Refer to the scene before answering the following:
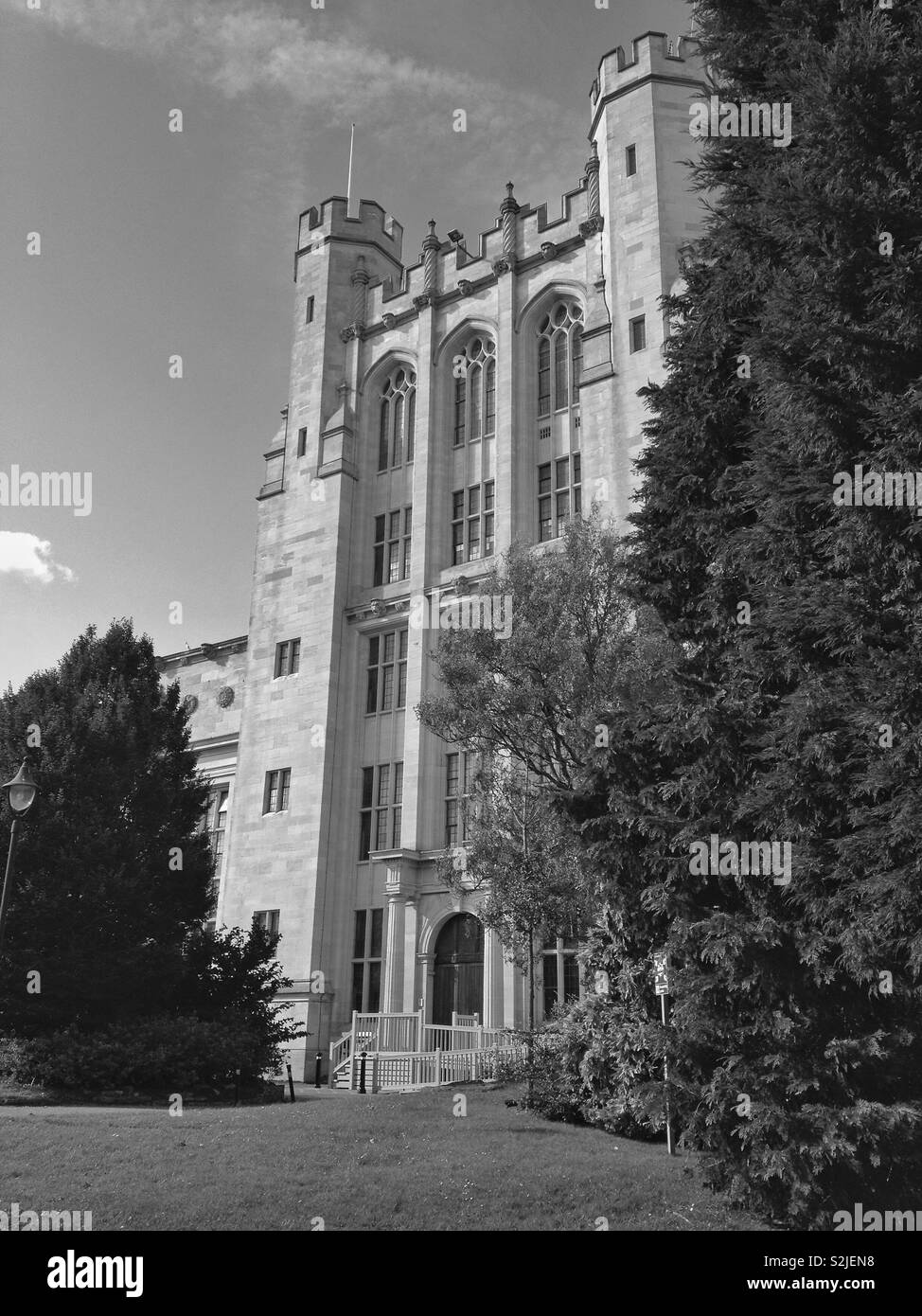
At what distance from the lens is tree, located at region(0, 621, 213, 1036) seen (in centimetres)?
2055

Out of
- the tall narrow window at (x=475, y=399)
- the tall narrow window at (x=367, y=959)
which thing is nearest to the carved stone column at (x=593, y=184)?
the tall narrow window at (x=475, y=399)

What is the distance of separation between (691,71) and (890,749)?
1212 inches

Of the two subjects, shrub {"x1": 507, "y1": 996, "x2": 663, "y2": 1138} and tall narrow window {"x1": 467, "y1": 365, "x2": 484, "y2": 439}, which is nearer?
shrub {"x1": 507, "y1": 996, "x2": 663, "y2": 1138}

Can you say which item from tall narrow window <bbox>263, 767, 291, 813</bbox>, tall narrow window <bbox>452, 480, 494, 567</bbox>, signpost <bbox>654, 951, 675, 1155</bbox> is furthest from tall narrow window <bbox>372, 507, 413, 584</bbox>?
signpost <bbox>654, 951, 675, 1155</bbox>

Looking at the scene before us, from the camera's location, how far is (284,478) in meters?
38.9

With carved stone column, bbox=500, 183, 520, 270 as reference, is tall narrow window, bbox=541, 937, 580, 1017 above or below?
below

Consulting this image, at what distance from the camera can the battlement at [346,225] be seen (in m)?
41.1

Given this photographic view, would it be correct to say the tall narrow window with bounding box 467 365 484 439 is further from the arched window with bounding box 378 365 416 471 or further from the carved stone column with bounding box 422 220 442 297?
the carved stone column with bounding box 422 220 442 297

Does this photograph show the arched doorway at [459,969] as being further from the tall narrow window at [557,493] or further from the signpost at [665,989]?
the signpost at [665,989]

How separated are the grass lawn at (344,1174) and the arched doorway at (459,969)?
14.2 metres

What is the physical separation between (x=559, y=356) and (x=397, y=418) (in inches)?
270

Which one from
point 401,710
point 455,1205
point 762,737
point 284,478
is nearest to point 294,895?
point 401,710

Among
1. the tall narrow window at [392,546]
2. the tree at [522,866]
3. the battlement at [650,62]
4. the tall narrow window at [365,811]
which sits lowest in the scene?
the tree at [522,866]

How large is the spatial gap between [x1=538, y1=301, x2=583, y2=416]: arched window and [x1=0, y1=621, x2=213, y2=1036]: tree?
51.4 ft
